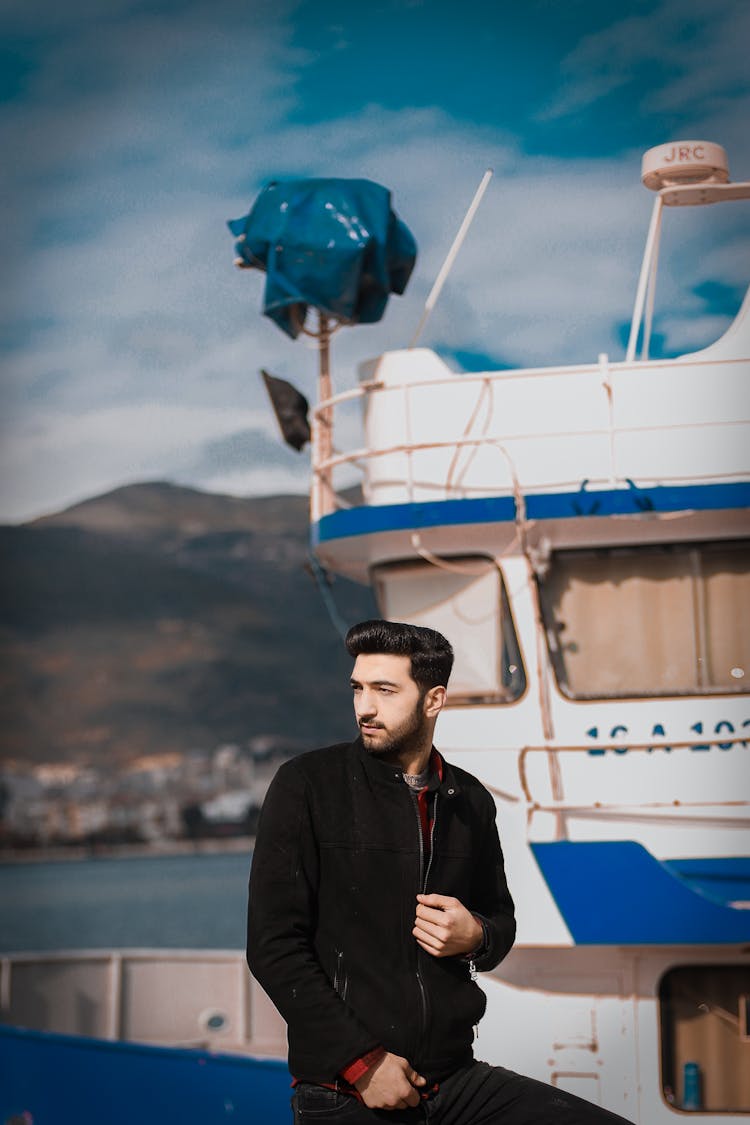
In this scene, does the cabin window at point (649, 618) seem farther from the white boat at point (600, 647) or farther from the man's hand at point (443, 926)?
the man's hand at point (443, 926)

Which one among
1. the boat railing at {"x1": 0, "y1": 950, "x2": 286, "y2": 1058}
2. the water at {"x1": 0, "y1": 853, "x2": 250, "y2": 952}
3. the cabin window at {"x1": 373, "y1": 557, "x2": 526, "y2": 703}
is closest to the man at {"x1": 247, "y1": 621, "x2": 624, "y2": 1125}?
the cabin window at {"x1": 373, "y1": 557, "x2": 526, "y2": 703}

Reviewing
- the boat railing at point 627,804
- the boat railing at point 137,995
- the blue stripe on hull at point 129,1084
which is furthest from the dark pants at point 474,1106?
the boat railing at point 137,995

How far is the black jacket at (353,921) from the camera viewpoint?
10.2 feet

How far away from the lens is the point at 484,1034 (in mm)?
6758

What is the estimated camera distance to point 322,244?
7.78m

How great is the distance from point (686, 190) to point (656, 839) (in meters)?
3.29

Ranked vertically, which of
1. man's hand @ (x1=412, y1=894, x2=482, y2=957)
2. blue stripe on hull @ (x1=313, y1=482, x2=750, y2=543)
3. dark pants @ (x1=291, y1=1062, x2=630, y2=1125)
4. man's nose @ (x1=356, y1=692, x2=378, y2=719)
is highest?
blue stripe on hull @ (x1=313, y1=482, x2=750, y2=543)

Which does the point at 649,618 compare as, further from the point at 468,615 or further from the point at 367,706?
the point at 367,706

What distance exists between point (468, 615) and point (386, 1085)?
4382 millimetres

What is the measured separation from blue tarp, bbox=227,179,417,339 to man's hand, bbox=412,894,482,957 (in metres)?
5.08

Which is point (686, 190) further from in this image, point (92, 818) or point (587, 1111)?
point (92, 818)

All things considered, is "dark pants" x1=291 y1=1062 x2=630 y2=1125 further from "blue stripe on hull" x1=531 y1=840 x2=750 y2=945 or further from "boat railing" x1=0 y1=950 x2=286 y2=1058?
"boat railing" x1=0 y1=950 x2=286 y2=1058

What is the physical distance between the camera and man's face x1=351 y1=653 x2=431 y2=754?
329 cm

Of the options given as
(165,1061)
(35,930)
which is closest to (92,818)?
(35,930)
